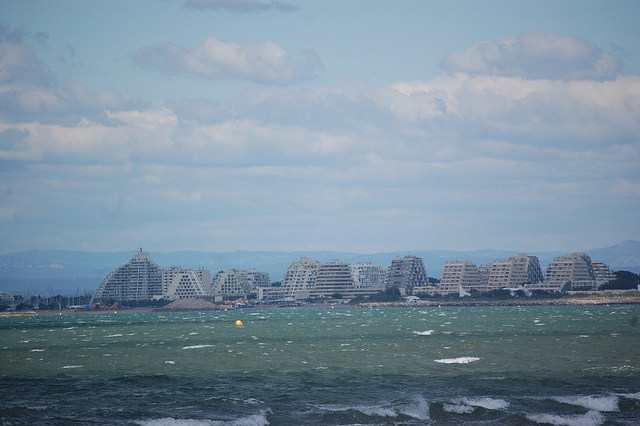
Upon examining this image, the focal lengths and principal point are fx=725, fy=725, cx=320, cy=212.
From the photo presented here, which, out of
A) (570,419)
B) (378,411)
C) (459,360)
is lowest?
(570,419)

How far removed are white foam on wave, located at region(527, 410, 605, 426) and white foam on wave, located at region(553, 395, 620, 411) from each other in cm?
203

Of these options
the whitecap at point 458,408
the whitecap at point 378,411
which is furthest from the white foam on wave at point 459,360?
the whitecap at point 378,411

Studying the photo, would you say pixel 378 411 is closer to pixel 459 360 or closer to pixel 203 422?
pixel 203 422

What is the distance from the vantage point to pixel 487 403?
40.3 metres

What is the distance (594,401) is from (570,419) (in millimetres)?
4811

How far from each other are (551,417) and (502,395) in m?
6.24

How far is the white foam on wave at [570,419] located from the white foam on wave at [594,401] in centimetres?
203

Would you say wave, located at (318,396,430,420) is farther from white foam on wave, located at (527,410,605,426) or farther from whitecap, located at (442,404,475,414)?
white foam on wave, located at (527,410,605,426)

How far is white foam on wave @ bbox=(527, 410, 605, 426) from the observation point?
36.0 metres

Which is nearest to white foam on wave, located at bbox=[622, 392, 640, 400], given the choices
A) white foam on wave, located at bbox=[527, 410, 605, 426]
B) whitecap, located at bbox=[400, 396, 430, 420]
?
white foam on wave, located at bbox=[527, 410, 605, 426]

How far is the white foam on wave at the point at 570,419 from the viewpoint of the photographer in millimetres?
36000

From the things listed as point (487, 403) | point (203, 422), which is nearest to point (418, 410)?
point (487, 403)

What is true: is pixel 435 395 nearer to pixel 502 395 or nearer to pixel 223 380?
pixel 502 395

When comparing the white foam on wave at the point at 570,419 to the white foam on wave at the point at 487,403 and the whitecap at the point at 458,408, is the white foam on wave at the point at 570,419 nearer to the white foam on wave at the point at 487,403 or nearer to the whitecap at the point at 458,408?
the white foam on wave at the point at 487,403
